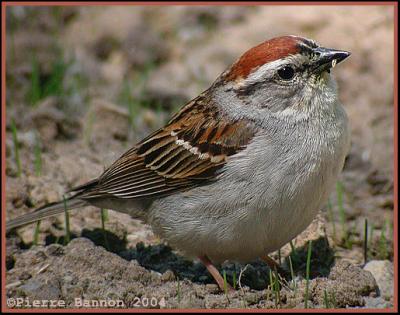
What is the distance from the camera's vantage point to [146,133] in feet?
26.0

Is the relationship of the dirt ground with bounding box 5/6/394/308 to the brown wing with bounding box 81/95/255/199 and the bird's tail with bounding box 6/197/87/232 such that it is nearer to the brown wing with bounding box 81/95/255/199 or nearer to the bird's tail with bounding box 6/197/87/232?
the bird's tail with bounding box 6/197/87/232

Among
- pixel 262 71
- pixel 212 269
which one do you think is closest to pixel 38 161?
pixel 212 269

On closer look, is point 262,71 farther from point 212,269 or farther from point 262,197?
point 212,269

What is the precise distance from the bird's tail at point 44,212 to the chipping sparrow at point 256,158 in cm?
62

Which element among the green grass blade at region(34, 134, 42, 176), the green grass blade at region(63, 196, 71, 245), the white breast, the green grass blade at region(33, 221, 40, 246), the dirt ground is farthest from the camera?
the green grass blade at region(34, 134, 42, 176)

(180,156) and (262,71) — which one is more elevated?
(262,71)

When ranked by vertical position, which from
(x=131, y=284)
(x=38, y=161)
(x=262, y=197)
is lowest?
(x=131, y=284)

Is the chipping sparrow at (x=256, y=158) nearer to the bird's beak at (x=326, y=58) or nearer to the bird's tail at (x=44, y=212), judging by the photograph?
the bird's beak at (x=326, y=58)

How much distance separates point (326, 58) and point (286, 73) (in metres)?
0.28

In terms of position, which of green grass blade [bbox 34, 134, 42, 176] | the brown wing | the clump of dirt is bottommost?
the clump of dirt

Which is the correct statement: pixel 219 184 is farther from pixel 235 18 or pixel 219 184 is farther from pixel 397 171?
pixel 235 18

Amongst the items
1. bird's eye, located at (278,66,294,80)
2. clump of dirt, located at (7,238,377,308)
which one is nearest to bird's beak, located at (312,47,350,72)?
bird's eye, located at (278,66,294,80)

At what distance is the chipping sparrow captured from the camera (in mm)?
→ 5035

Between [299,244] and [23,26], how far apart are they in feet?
16.8
